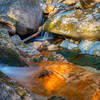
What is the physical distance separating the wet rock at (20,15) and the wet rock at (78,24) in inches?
53.2

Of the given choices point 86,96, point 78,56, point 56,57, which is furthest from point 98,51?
point 86,96

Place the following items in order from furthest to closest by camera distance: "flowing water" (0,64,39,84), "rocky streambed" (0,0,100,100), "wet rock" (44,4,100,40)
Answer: "wet rock" (44,4,100,40) → "flowing water" (0,64,39,84) → "rocky streambed" (0,0,100,100)

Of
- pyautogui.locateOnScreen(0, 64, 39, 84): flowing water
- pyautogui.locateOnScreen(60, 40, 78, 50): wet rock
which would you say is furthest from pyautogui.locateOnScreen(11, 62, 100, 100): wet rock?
pyautogui.locateOnScreen(60, 40, 78, 50): wet rock

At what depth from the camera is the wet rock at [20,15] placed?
762cm

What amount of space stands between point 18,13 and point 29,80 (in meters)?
5.92

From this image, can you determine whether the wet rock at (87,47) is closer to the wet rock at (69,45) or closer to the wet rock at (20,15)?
the wet rock at (69,45)

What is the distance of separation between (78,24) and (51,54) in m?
2.62

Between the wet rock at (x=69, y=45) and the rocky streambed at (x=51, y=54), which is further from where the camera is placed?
the wet rock at (x=69, y=45)

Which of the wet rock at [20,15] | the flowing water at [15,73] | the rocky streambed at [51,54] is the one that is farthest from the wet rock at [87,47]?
the flowing water at [15,73]

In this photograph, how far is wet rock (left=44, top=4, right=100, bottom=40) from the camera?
6.94 meters

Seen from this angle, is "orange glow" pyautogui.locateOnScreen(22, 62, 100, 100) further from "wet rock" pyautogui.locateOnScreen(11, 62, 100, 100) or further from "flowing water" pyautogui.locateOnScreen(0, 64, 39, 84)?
"flowing water" pyautogui.locateOnScreen(0, 64, 39, 84)

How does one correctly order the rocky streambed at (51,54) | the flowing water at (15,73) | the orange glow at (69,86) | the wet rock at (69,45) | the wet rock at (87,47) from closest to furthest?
1. the orange glow at (69,86)
2. the rocky streambed at (51,54)
3. the flowing water at (15,73)
4. the wet rock at (87,47)
5. the wet rock at (69,45)

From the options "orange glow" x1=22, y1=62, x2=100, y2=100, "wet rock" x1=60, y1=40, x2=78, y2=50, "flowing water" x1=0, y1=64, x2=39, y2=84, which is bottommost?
"wet rock" x1=60, y1=40, x2=78, y2=50

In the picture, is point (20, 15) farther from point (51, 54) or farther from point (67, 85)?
point (67, 85)
